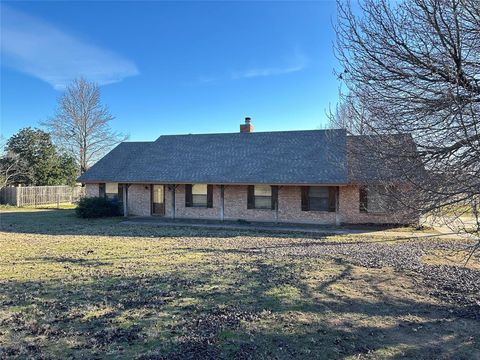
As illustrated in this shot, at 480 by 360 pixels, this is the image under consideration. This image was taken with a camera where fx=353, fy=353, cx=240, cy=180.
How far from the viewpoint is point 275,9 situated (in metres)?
11.2

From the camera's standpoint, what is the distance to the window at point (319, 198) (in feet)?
55.9

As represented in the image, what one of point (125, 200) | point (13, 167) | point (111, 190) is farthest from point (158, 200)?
point (13, 167)

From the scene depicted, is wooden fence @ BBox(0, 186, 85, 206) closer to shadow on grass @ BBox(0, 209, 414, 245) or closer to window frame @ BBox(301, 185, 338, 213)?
shadow on grass @ BBox(0, 209, 414, 245)

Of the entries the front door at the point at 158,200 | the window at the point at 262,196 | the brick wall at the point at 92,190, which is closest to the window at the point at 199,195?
the front door at the point at 158,200

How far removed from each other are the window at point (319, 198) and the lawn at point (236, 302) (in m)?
5.58

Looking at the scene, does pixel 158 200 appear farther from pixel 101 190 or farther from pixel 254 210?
pixel 254 210

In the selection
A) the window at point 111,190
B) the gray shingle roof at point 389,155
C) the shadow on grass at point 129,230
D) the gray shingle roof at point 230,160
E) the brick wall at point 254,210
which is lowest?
the shadow on grass at point 129,230

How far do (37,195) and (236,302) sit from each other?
29.7 m

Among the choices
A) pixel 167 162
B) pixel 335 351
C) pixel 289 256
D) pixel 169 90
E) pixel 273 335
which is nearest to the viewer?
pixel 335 351

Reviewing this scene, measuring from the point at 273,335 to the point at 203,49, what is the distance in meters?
16.2

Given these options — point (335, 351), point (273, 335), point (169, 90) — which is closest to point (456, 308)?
point (335, 351)

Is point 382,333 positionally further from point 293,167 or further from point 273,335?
point 293,167

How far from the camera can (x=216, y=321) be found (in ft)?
17.0

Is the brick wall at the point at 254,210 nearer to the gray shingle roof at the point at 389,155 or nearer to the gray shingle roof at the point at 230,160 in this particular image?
the gray shingle roof at the point at 230,160
